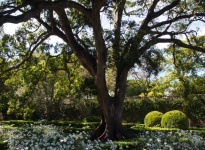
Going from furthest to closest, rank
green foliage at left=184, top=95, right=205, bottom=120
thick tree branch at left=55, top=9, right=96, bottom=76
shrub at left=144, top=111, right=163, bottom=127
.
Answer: green foliage at left=184, top=95, right=205, bottom=120 → shrub at left=144, top=111, right=163, bottom=127 → thick tree branch at left=55, top=9, right=96, bottom=76

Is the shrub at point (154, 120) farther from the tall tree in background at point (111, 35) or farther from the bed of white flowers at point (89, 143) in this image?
the bed of white flowers at point (89, 143)

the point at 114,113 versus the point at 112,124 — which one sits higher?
the point at 114,113

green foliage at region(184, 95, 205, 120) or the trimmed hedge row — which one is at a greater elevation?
green foliage at region(184, 95, 205, 120)

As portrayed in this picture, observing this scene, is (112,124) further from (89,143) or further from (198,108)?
(198,108)

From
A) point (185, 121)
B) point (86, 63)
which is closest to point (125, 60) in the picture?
point (86, 63)

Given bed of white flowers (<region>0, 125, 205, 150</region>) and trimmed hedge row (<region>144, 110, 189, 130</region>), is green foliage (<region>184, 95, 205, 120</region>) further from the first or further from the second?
bed of white flowers (<region>0, 125, 205, 150</region>)

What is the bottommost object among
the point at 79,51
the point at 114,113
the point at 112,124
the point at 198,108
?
the point at 112,124

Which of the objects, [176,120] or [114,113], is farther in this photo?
[176,120]

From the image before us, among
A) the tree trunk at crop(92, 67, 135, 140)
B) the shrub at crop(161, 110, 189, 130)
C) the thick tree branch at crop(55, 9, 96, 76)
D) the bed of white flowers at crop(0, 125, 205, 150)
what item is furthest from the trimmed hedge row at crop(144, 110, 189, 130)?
the bed of white flowers at crop(0, 125, 205, 150)

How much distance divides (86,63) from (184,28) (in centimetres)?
373

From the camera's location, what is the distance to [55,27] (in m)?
12.1

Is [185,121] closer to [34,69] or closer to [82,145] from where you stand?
[34,69]

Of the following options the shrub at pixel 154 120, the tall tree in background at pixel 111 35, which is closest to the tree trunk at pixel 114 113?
the tall tree in background at pixel 111 35

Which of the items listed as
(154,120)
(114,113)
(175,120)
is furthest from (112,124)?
→ (154,120)
